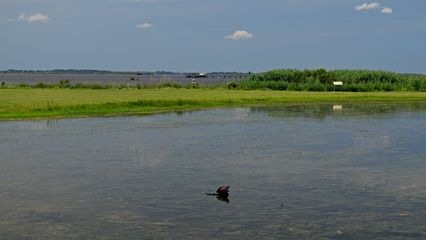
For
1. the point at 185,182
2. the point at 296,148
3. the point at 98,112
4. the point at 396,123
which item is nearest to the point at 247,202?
the point at 185,182

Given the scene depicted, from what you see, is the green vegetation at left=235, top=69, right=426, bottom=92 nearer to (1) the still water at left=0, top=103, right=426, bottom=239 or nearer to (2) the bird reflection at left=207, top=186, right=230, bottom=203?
(1) the still water at left=0, top=103, right=426, bottom=239

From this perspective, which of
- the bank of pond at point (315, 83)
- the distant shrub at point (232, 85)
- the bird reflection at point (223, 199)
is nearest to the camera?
the bird reflection at point (223, 199)

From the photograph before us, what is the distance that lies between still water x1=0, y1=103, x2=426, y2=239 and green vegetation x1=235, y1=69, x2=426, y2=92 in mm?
41715

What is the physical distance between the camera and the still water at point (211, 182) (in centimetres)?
1137

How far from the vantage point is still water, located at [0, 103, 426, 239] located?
448 inches

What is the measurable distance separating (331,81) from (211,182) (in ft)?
195

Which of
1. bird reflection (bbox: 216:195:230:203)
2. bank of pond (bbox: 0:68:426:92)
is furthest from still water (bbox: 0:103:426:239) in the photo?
bank of pond (bbox: 0:68:426:92)

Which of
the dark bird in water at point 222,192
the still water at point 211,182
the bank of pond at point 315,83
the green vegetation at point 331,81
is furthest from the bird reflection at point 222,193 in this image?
the green vegetation at point 331,81

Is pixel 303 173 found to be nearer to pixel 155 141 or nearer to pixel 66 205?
pixel 66 205

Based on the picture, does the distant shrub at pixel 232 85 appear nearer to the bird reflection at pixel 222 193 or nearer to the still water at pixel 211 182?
the still water at pixel 211 182

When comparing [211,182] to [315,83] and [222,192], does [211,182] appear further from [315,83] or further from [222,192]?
[315,83]

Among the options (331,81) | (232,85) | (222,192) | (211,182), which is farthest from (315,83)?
(222,192)

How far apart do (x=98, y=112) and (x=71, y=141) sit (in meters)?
12.7

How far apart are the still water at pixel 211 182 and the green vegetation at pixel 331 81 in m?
41.7
